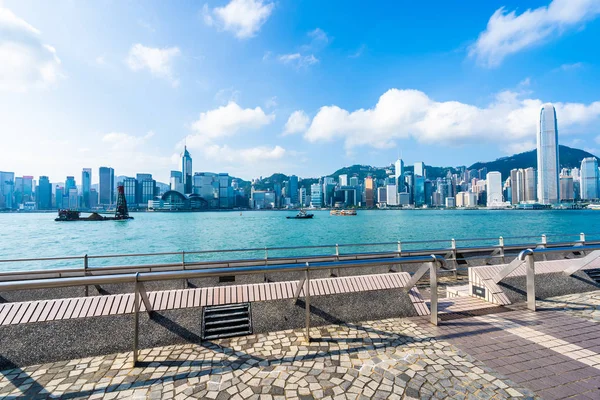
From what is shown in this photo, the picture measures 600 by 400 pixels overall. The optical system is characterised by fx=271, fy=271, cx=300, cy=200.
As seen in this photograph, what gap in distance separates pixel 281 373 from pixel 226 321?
5.05 ft

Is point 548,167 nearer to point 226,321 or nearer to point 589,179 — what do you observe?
point 589,179

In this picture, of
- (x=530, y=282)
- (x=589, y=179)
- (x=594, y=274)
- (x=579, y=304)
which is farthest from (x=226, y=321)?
(x=589, y=179)

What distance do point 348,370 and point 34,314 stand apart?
179 inches

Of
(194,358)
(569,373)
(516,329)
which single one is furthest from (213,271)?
(516,329)

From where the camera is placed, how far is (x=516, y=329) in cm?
443

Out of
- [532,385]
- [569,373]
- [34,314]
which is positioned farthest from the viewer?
[34,314]

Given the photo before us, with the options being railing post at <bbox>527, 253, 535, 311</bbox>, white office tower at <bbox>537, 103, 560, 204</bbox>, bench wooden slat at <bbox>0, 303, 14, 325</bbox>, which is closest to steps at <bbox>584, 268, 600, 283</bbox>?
railing post at <bbox>527, 253, 535, 311</bbox>

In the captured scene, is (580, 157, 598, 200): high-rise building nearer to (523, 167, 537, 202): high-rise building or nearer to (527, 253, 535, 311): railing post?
(523, 167, 537, 202): high-rise building

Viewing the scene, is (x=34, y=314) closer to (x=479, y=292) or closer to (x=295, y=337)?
(x=295, y=337)

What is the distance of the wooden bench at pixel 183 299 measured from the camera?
399cm

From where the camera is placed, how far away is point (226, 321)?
4.49 metres

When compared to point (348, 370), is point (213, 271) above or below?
above

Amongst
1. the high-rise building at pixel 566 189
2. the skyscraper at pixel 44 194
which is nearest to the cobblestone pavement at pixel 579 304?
the high-rise building at pixel 566 189

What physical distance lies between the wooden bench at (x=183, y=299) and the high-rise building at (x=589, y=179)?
257 metres
